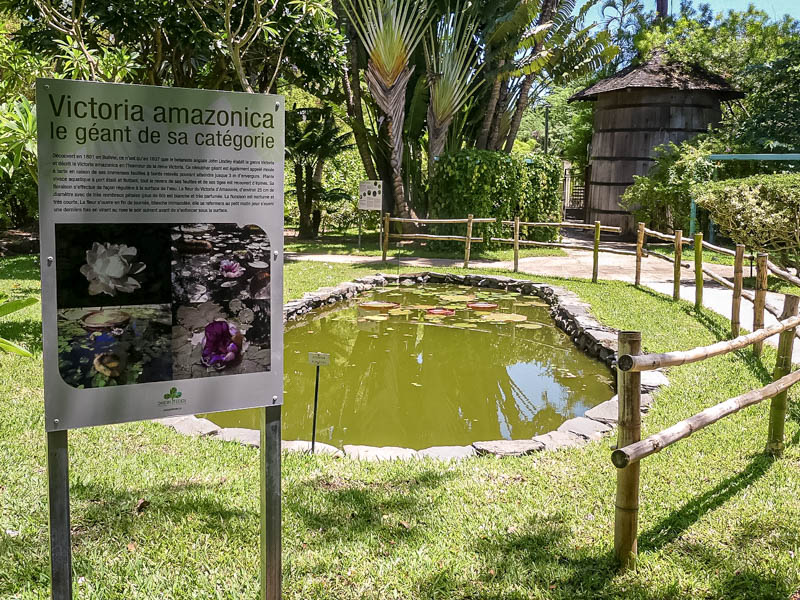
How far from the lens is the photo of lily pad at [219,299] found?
2236mm

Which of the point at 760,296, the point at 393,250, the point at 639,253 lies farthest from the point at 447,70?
the point at 760,296

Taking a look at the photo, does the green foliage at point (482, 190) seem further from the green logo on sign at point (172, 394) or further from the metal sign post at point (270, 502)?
the green logo on sign at point (172, 394)

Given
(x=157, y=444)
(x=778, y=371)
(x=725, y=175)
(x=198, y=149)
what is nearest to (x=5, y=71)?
(x=157, y=444)

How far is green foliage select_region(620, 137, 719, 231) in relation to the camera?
14898 millimetres

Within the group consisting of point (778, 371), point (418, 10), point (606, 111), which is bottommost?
point (778, 371)

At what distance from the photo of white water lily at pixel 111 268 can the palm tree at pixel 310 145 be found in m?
14.0

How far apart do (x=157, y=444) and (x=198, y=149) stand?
8.05 ft

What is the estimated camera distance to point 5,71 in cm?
632

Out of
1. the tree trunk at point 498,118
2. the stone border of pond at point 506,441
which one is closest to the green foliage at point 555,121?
the tree trunk at point 498,118

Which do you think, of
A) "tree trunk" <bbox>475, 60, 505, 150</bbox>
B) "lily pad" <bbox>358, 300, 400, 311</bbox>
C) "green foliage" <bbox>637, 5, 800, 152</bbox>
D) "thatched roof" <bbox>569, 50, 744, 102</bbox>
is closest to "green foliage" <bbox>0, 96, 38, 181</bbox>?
"lily pad" <bbox>358, 300, 400, 311</bbox>

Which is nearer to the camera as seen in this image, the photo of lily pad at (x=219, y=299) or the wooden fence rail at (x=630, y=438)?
the photo of lily pad at (x=219, y=299)

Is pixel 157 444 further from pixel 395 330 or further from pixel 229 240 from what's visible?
pixel 395 330

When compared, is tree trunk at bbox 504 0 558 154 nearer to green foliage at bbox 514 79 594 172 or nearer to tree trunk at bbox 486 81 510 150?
tree trunk at bbox 486 81 510 150

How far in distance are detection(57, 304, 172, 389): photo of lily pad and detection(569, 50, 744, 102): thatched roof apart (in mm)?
17123
